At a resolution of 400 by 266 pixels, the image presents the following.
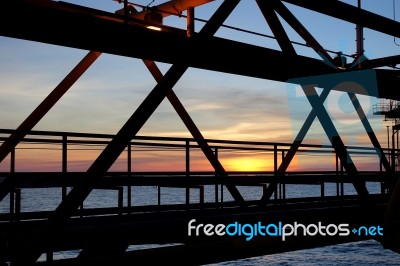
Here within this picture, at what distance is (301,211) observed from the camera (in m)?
8.99

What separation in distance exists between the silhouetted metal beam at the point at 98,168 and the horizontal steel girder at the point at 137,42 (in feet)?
1.03

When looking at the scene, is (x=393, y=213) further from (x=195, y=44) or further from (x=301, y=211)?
(x=195, y=44)

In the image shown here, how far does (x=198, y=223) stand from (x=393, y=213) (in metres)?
3.59

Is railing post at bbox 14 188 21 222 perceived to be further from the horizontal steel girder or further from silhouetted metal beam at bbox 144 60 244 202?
silhouetted metal beam at bbox 144 60 244 202

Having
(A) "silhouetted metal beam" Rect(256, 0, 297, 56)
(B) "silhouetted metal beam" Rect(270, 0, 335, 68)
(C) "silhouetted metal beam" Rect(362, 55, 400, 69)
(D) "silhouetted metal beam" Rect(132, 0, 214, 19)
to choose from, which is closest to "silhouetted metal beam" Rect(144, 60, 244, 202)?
(D) "silhouetted metal beam" Rect(132, 0, 214, 19)

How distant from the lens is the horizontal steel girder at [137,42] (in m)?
6.11

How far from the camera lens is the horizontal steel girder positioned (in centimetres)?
611

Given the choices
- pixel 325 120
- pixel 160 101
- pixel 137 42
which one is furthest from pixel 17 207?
pixel 325 120

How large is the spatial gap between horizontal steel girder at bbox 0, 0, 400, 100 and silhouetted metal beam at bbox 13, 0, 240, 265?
1.03 feet

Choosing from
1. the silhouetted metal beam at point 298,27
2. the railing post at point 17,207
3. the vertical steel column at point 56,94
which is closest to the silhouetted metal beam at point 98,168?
the railing post at point 17,207

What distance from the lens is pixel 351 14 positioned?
8984mm

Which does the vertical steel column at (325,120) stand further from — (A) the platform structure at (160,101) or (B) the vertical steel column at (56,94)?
(B) the vertical steel column at (56,94)

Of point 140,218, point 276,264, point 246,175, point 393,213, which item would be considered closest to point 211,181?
point 246,175

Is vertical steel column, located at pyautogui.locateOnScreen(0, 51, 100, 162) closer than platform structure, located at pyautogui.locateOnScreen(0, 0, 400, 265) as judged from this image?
No
